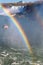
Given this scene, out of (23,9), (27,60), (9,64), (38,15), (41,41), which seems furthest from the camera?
(23,9)

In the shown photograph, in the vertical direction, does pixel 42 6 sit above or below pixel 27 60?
above

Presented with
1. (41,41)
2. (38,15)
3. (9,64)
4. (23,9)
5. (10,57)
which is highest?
(23,9)

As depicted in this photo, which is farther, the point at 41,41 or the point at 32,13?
the point at 32,13

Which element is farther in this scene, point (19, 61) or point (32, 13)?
point (32, 13)

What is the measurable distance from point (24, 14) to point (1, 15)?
199 cm

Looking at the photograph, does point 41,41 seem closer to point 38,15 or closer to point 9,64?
point 9,64

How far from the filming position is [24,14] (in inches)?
798

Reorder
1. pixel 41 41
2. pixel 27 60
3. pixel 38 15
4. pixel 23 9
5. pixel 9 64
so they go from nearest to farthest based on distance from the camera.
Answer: pixel 9 64
pixel 27 60
pixel 41 41
pixel 38 15
pixel 23 9

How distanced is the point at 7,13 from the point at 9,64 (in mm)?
14078

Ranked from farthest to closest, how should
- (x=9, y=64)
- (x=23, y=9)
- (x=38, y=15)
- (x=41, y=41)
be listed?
1. (x=23, y=9)
2. (x=38, y=15)
3. (x=41, y=41)
4. (x=9, y=64)

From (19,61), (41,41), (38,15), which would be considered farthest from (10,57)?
(38,15)

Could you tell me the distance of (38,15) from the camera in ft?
64.2

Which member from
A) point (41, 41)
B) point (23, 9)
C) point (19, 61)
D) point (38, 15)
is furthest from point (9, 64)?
point (23, 9)

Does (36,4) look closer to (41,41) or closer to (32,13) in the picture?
(32,13)
